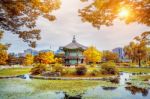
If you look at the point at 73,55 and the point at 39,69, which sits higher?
the point at 73,55

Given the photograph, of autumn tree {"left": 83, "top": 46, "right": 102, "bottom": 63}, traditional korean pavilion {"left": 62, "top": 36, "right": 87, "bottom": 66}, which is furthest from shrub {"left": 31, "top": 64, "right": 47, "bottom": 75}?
autumn tree {"left": 83, "top": 46, "right": 102, "bottom": 63}

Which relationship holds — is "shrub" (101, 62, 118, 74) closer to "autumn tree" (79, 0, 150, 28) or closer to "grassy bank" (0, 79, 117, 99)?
"grassy bank" (0, 79, 117, 99)

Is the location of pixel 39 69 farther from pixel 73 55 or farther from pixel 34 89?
pixel 73 55

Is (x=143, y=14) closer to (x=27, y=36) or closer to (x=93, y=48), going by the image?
(x=27, y=36)

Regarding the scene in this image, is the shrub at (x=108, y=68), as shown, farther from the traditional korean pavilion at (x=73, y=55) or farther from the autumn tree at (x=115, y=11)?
the autumn tree at (x=115, y=11)

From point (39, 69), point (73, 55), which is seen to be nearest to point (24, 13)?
point (39, 69)

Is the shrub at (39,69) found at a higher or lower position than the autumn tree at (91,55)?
lower

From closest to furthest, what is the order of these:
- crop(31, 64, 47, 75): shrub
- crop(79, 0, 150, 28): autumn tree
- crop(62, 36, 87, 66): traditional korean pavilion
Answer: crop(79, 0, 150, 28): autumn tree → crop(31, 64, 47, 75): shrub → crop(62, 36, 87, 66): traditional korean pavilion

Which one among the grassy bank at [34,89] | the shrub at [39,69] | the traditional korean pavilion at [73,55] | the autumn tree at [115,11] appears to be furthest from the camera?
the traditional korean pavilion at [73,55]

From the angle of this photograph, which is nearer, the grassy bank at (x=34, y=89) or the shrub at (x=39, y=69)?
the grassy bank at (x=34, y=89)

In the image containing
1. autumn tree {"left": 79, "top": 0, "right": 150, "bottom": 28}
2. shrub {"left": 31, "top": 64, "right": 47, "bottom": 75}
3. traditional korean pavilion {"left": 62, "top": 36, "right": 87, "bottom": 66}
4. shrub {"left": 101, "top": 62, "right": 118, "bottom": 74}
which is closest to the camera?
autumn tree {"left": 79, "top": 0, "right": 150, "bottom": 28}

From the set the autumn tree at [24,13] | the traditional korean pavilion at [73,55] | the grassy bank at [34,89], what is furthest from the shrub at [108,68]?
the autumn tree at [24,13]

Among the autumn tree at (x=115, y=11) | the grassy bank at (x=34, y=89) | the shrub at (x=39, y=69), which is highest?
the autumn tree at (x=115, y=11)

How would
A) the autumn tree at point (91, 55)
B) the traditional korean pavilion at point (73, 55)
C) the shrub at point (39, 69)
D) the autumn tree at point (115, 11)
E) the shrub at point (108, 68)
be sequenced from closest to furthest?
the autumn tree at point (115, 11) < the shrub at point (108, 68) < the shrub at point (39, 69) < the traditional korean pavilion at point (73, 55) < the autumn tree at point (91, 55)
